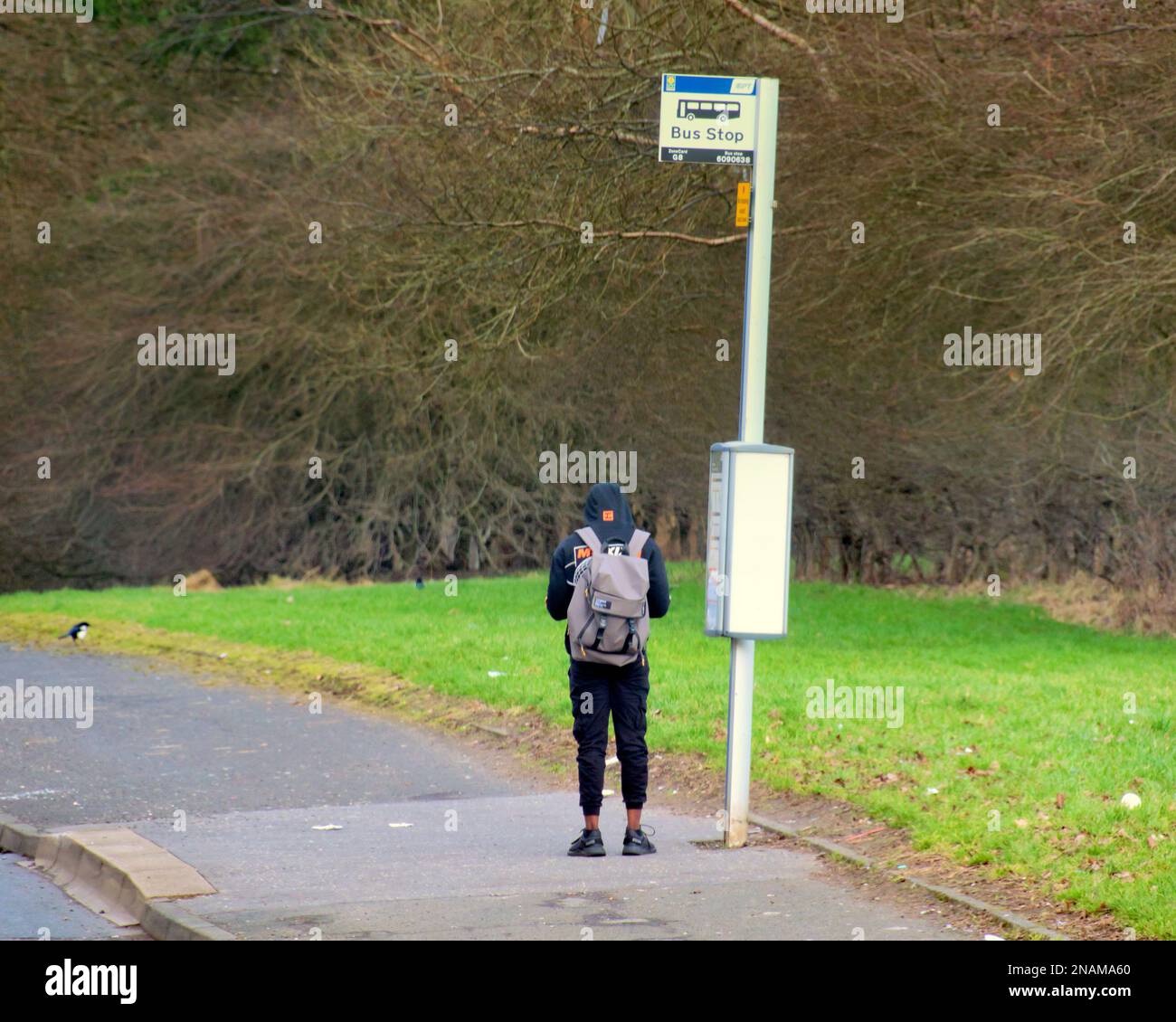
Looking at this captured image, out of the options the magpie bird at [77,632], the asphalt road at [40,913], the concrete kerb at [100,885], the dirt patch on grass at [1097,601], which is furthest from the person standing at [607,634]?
the magpie bird at [77,632]

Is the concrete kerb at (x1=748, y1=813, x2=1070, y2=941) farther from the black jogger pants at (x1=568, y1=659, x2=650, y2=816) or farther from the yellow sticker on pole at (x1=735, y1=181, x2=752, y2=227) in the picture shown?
the yellow sticker on pole at (x1=735, y1=181, x2=752, y2=227)

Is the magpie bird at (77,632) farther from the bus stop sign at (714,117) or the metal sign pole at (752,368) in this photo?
the bus stop sign at (714,117)

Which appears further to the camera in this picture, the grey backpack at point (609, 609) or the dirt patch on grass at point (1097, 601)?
the dirt patch on grass at point (1097, 601)

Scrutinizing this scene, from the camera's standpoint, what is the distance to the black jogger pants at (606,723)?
830cm

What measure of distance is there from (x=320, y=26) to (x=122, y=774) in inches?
838

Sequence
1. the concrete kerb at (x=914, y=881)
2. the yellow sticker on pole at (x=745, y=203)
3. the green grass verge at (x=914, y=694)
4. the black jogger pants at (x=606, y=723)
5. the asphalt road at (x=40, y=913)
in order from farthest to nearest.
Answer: the yellow sticker on pole at (x=745, y=203)
the black jogger pants at (x=606, y=723)
the green grass verge at (x=914, y=694)
the asphalt road at (x=40, y=913)
the concrete kerb at (x=914, y=881)

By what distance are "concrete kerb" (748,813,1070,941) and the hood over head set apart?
6.14 ft

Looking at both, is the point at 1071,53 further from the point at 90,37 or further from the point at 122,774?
the point at 90,37

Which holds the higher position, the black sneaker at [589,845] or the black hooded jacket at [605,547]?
the black hooded jacket at [605,547]

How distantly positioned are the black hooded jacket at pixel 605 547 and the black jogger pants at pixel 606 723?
32 centimetres

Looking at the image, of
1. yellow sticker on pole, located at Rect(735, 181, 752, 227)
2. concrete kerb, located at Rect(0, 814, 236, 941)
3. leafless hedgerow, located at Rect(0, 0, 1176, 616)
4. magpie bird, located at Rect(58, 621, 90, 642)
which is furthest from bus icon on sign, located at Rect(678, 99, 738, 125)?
magpie bird, located at Rect(58, 621, 90, 642)

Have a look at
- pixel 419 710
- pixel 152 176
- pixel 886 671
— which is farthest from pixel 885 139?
pixel 152 176

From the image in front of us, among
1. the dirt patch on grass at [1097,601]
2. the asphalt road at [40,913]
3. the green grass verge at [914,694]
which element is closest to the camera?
the asphalt road at [40,913]

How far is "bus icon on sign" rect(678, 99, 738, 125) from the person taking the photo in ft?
27.5
